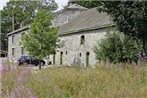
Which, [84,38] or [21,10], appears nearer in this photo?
[84,38]

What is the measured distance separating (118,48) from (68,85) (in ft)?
67.3

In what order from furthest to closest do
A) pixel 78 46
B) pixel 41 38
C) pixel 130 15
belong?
pixel 78 46 → pixel 41 38 → pixel 130 15

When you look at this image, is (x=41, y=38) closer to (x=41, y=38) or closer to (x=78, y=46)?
(x=41, y=38)

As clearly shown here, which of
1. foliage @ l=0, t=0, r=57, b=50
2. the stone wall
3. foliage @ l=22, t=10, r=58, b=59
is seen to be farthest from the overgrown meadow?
foliage @ l=0, t=0, r=57, b=50

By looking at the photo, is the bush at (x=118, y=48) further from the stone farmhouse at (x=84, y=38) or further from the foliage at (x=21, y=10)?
the foliage at (x=21, y=10)

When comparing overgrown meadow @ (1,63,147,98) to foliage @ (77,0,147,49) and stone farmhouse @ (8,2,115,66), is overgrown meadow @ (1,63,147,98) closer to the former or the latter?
foliage @ (77,0,147,49)

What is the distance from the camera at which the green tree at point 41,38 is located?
3962 centimetres

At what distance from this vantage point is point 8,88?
6.85 metres

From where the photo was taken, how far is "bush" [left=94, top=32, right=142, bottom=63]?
2817 centimetres

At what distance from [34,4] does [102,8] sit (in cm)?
6771

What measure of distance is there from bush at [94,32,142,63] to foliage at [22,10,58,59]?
11.3 m

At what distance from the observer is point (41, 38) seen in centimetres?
3975

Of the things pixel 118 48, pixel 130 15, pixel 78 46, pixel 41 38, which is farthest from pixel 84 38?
pixel 130 15

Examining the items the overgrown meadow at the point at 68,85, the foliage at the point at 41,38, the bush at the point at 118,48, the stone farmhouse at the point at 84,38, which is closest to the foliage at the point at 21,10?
the stone farmhouse at the point at 84,38
